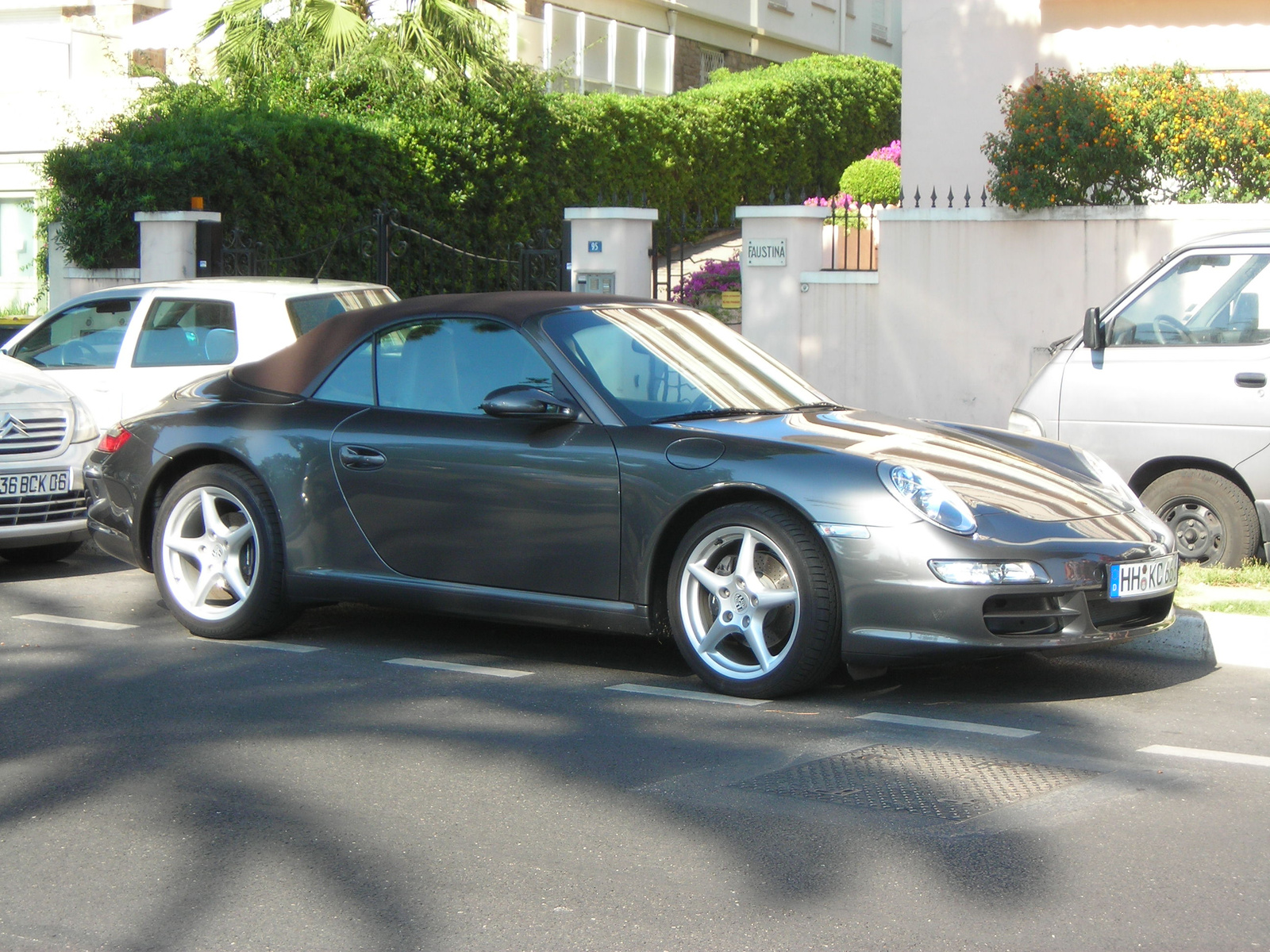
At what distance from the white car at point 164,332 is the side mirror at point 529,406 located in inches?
152

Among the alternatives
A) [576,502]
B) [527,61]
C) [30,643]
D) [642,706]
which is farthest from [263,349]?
[527,61]

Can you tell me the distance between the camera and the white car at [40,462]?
347 inches

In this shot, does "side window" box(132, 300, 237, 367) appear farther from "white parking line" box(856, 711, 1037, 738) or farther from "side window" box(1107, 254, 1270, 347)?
"white parking line" box(856, 711, 1037, 738)

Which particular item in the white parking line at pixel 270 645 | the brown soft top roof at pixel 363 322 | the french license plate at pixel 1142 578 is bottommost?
the white parking line at pixel 270 645

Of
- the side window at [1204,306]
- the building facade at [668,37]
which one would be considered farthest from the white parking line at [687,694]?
the building facade at [668,37]

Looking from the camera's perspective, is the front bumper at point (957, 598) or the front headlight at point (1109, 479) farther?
the front headlight at point (1109, 479)

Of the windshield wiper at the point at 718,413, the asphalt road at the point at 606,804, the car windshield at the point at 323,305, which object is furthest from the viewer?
the car windshield at the point at 323,305

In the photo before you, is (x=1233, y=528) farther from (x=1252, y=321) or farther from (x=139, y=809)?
(x=139, y=809)

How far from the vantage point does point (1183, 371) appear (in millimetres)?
8391

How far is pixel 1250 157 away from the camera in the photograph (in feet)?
40.2

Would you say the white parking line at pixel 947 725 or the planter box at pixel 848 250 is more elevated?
the planter box at pixel 848 250

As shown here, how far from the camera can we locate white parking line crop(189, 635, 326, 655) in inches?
275

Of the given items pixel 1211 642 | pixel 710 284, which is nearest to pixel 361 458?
pixel 1211 642

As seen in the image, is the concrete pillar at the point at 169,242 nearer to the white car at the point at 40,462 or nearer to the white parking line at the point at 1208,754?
the white car at the point at 40,462
